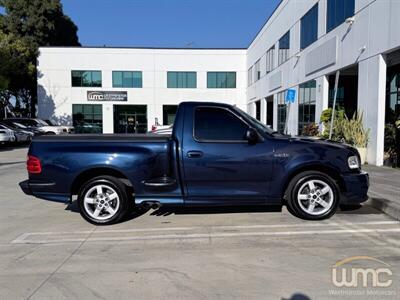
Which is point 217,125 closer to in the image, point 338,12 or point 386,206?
point 386,206

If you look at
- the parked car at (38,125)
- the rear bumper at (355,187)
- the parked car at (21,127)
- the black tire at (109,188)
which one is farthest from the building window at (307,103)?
the parked car at (21,127)

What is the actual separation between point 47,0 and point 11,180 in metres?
42.1

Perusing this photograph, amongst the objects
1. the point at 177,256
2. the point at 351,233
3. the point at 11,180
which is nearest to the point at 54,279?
the point at 177,256

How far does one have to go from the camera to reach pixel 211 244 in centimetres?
584

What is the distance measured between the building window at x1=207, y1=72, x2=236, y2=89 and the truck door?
40.3 meters

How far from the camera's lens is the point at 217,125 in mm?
6895

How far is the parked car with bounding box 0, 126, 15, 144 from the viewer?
91.6ft

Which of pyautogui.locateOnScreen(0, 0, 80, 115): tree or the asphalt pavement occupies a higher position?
pyautogui.locateOnScreen(0, 0, 80, 115): tree

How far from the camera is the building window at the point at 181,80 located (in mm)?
46250

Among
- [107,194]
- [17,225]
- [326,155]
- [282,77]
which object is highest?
[282,77]

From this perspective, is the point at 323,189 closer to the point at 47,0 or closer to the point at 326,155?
the point at 326,155

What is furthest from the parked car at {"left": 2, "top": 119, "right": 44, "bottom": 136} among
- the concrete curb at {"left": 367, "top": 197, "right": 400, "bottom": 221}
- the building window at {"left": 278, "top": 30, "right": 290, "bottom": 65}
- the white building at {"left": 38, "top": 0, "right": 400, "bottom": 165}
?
the concrete curb at {"left": 367, "top": 197, "right": 400, "bottom": 221}

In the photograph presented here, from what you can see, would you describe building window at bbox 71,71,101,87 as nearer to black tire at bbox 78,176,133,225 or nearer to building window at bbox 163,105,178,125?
building window at bbox 163,105,178,125

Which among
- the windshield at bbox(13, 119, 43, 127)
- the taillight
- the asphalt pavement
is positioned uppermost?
the windshield at bbox(13, 119, 43, 127)
